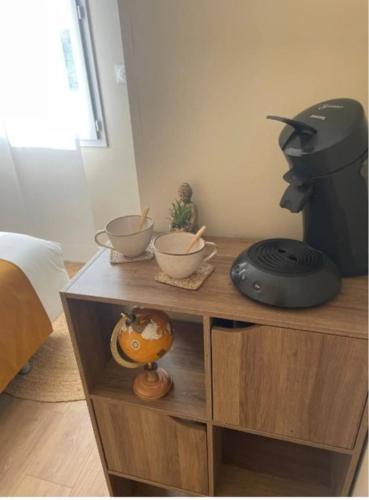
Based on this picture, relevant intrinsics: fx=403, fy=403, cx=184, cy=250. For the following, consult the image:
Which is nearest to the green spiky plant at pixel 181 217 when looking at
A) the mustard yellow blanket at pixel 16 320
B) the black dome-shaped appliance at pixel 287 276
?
the black dome-shaped appliance at pixel 287 276

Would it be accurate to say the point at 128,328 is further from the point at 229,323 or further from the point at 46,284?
the point at 46,284

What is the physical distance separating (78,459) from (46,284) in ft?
2.50

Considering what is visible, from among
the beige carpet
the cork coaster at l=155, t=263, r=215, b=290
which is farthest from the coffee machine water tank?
the beige carpet

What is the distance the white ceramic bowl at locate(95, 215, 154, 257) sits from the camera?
3.32ft

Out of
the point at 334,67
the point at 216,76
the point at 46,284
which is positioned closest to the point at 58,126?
the point at 46,284

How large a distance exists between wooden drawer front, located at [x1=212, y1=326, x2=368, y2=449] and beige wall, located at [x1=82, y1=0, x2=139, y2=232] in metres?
1.78

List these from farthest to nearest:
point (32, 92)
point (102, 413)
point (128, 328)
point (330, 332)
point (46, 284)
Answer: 1. point (32, 92)
2. point (46, 284)
3. point (102, 413)
4. point (128, 328)
5. point (330, 332)

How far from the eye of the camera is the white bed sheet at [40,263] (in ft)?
5.87

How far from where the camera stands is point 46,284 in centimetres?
187

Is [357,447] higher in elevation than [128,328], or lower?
lower

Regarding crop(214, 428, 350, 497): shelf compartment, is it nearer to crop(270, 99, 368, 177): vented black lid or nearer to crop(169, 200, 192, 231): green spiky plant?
crop(169, 200, 192, 231): green spiky plant

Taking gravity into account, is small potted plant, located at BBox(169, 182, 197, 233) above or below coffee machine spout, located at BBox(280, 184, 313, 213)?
below

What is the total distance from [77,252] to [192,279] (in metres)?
2.15

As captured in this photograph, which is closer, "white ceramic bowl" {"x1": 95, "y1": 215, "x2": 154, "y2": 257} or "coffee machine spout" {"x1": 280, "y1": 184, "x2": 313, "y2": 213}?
"coffee machine spout" {"x1": 280, "y1": 184, "x2": 313, "y2": 213}
